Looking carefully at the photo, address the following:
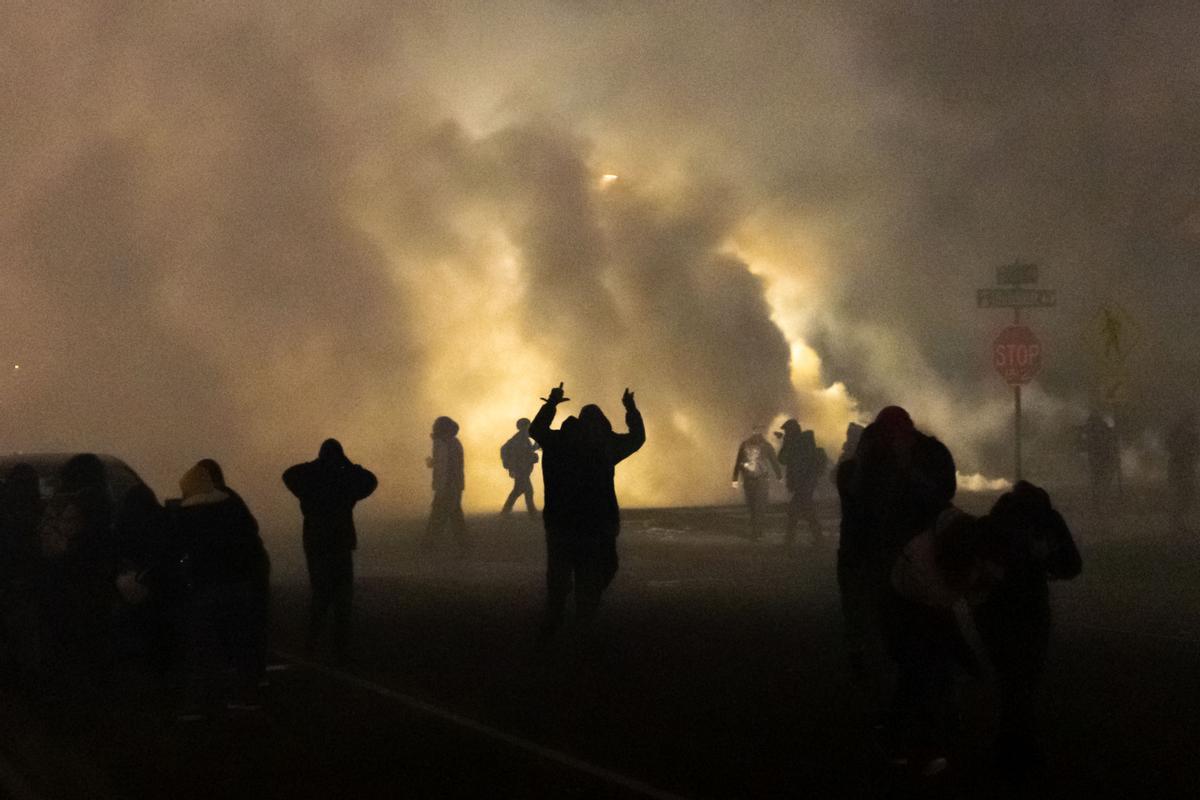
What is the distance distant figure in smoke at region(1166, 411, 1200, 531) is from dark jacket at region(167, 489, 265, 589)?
19.2 metres

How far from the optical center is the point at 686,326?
161 feet

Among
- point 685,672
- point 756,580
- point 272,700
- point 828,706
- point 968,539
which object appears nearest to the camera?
point 968,539

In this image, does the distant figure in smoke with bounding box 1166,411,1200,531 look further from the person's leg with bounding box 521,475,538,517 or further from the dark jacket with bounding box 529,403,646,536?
the dark jacket with bounding box 529,403,646,536

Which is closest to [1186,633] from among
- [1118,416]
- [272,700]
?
[272,700]

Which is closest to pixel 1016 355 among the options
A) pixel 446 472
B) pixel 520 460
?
pixel 446 472

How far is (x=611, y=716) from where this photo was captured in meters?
11.7

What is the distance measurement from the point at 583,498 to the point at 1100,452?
66.1ft

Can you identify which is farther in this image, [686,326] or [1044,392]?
[1044,392]

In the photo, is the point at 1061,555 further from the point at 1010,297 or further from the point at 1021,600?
the point at 1010,297

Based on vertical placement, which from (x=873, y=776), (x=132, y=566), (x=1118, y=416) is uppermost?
(x=1118, y=416)

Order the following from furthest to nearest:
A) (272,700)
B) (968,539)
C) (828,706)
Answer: (272,700), (828,706), (968,539)

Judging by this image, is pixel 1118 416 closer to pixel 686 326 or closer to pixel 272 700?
pixel 686 326

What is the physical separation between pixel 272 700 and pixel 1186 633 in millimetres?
7764

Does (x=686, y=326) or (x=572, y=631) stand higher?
(x=686, y=326)
